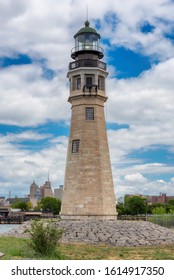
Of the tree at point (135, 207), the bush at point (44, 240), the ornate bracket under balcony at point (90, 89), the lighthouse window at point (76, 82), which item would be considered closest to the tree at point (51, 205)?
the tree at point (135, 207)

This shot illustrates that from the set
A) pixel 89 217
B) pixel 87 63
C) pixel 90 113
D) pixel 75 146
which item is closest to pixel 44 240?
pixel 89 217

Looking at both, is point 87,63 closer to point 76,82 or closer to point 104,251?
point 76,82

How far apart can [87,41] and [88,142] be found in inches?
394

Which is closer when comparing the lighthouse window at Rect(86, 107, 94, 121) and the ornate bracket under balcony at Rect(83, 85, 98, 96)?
the lighthouse window at Rect(86, 107, 94, 121)

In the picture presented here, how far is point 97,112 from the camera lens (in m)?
38.2

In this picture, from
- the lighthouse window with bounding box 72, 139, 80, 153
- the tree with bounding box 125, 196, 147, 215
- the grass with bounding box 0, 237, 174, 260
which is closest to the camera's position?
the grass with bounding box 0, 237, 174, 260

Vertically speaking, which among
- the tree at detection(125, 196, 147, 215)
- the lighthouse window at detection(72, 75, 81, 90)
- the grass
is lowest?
the grass

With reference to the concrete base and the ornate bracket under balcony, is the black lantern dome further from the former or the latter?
the concrete base

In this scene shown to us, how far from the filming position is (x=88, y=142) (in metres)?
37.0

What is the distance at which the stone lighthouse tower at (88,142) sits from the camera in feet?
118

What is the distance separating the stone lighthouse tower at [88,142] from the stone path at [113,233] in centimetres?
183

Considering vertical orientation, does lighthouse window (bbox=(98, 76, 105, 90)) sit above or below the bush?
above

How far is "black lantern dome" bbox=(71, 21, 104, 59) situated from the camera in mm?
39781

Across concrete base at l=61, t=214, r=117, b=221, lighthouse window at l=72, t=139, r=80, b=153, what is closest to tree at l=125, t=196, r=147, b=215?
concrete base at l=61, t=214, r=117, b=221
